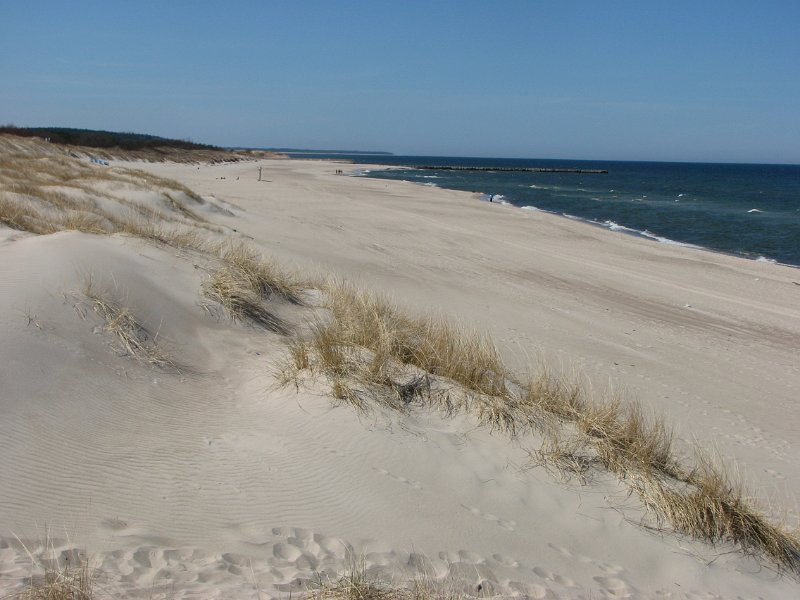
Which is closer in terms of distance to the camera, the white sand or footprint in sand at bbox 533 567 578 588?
the white sand

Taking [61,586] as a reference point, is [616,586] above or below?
below

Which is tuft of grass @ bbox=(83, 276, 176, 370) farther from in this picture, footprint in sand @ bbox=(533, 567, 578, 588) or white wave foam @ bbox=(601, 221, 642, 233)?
white wave foam @ bbox=(601, 221, 642, 233)

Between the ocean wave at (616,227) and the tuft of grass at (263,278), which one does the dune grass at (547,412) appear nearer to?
the tuft of grass at (263,278)

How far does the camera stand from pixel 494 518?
12.3 feet

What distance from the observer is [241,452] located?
13.1 ft

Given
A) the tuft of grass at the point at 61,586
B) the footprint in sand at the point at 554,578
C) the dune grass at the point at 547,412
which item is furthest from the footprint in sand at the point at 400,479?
the tuft of grass at the point at 61,586

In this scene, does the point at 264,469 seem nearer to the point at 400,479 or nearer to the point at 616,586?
the point at 400,479

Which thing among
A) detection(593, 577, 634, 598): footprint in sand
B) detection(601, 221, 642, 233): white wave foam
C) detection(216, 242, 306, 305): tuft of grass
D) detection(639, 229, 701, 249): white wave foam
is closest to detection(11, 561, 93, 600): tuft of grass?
detection(593, 577, 634, 598): footprint in sand

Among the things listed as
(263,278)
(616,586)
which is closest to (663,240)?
(263,278)

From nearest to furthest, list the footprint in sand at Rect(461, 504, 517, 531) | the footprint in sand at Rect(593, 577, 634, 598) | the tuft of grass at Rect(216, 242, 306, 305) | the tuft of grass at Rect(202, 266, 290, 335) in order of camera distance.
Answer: the footprint in sand at Rect(593, 577, 634, 598)
the footprint in sand at Rect(461, 504, 517, 531)
the tuft of grass at Rect(202, 266, 290, 335)
the tuft of grass at Rect(216, 242, 306, 305)

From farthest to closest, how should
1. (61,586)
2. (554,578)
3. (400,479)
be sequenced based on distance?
(400,479) → (554,578) → (61,586)

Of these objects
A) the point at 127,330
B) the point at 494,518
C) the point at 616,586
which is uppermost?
the point at 127,330

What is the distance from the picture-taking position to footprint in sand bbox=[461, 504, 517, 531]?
3.69m

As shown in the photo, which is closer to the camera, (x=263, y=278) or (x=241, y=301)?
(x=241, y=301)
